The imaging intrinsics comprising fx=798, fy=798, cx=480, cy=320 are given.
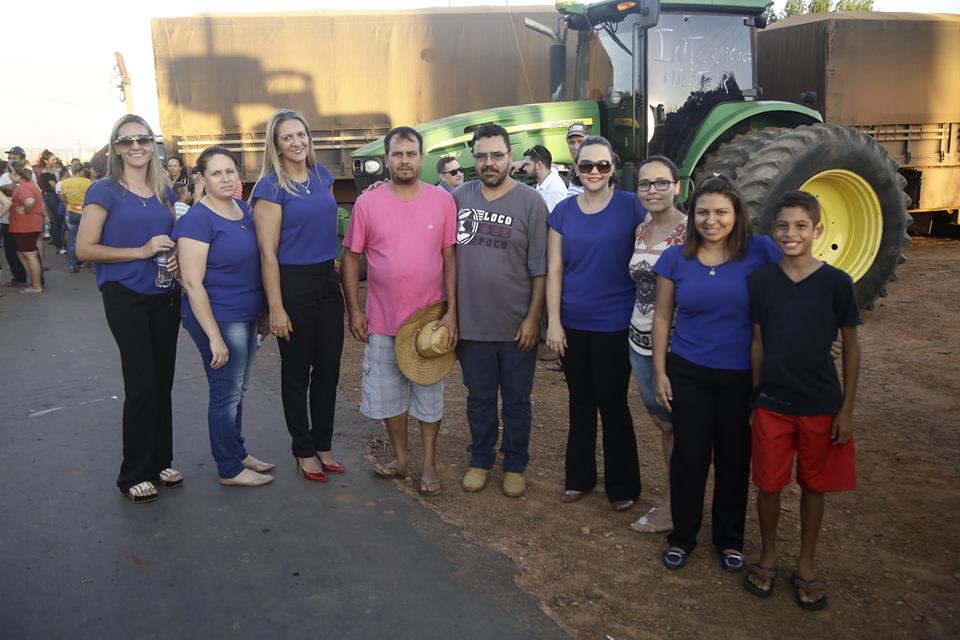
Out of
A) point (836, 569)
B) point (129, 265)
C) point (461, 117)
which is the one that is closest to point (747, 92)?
point (461, 117)

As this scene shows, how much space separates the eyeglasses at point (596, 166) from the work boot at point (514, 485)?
1.56 metres

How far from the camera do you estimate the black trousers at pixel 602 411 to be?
3.72 metres

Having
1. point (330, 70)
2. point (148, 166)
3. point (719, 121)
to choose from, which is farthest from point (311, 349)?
point (330, 70)

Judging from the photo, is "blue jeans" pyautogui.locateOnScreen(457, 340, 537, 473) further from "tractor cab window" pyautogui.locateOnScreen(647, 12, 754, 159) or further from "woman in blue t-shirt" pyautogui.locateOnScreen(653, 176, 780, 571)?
"tractor cab window" pyautogui.locateOnScreen(647, 12, 754, 159)

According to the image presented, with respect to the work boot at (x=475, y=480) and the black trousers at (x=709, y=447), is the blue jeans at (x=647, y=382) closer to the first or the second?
the black trousers at (x=709, y=447)

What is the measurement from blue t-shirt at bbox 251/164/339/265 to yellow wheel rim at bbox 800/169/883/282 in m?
4.64

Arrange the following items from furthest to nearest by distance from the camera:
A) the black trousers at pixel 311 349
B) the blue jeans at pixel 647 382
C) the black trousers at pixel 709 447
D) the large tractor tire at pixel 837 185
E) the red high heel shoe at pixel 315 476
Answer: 1. the large tractor tire at pixel 837 185
2. the red high heel shoe at pixel 315 476
3. the black trousers at pixel 311 349
4. the blue jeans at pixel 647 382
5. the black trousers at pixel 709 447

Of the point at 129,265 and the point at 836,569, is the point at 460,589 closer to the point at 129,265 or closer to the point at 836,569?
the point at 836,569

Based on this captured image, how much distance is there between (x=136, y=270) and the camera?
3834mm

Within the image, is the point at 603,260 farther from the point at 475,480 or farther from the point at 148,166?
the point at 148,166

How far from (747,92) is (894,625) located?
5.47 metres

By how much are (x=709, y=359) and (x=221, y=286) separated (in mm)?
2302

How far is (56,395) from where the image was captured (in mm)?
5941

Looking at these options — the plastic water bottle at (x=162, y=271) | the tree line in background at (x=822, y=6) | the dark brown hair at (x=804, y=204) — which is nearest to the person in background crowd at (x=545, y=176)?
the plastic water bottle at (x=162, y=271)
